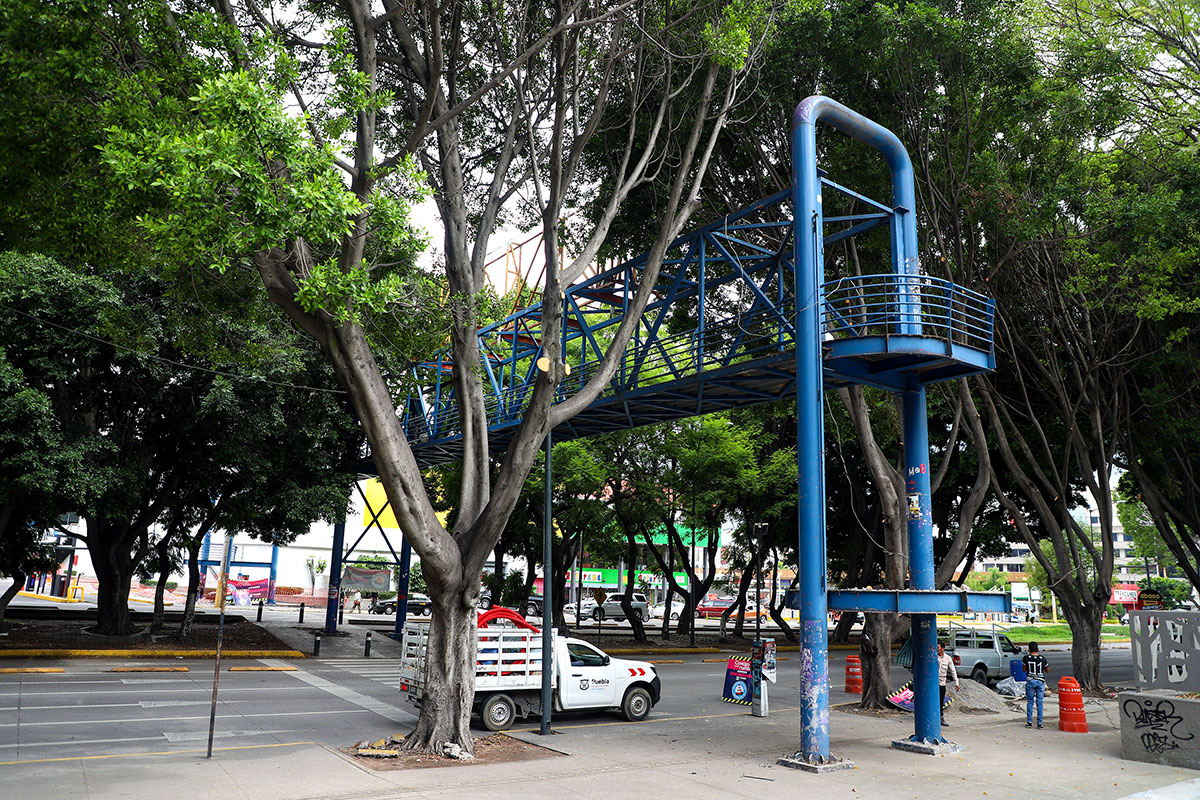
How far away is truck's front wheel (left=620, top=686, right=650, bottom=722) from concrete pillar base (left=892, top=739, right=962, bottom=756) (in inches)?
192

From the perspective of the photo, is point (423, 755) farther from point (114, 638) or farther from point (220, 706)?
point (114, 638)

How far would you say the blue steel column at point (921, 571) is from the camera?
1391 cm

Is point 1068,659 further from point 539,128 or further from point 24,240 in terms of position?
point 24,240

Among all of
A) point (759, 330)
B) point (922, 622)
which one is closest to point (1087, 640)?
point (922, 622)

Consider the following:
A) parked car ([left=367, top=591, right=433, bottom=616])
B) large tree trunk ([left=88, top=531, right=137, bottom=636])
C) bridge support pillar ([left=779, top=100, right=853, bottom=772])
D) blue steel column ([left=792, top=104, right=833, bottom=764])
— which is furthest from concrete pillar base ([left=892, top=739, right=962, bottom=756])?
parked car ([left=367, top=591, right=433, bottom=616])

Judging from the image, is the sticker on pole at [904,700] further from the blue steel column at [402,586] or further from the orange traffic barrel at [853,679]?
the blue steel column at [402,586]

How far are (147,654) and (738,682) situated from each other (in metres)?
17.7

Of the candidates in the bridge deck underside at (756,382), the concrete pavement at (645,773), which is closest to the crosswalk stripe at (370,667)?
the bridge deck underside at (756,382)

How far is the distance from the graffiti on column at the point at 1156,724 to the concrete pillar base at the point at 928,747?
2819 millimetres

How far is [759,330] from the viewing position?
57.6 ft

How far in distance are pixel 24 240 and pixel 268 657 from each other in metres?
17.8

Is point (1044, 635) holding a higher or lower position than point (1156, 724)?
lower

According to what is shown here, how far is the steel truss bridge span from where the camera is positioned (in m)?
13.7

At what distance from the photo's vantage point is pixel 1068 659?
127 feet
